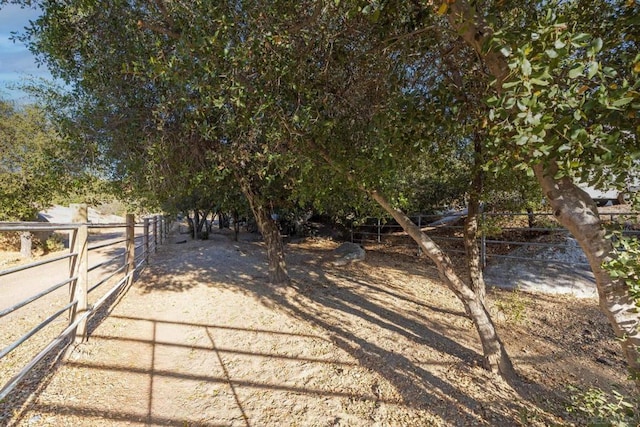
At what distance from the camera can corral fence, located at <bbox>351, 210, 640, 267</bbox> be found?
19.1 ft

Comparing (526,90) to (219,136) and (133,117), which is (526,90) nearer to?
(219,136)

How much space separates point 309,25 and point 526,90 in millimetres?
2046

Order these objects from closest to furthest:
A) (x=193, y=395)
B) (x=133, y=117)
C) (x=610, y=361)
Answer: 1. (x=193, y=395)
2. (x=610, y=361)
3. (x=133, y=117)

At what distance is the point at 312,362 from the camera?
3277mm

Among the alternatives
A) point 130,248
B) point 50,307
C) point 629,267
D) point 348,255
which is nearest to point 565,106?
point 629,267

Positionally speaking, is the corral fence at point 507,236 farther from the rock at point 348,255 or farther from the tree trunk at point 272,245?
the tree trunk at point 272,245

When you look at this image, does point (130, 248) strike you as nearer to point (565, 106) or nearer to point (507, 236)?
point (565, 106)

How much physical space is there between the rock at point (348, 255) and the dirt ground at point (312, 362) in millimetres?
2496

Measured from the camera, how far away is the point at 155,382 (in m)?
2.89

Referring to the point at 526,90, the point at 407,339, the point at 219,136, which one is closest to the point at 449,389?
the point at 407,339

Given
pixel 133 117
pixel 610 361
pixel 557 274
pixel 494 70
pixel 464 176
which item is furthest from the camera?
pixel 557 274

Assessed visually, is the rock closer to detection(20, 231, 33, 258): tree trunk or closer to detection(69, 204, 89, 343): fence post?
detection(69, 204, 89, 343): fence post

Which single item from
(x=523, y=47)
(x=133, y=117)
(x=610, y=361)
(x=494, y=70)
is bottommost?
(x=610, y=361)

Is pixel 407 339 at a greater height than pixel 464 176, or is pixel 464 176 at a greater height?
pixel 464 176
